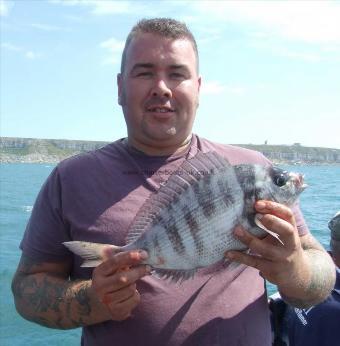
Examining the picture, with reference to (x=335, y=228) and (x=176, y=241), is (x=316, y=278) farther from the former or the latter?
(x=335, y=228)

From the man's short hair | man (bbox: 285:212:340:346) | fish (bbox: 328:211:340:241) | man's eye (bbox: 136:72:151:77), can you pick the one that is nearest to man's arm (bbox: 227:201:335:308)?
man's eye (bbox: 136:72:151:77)

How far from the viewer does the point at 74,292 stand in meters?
2.93

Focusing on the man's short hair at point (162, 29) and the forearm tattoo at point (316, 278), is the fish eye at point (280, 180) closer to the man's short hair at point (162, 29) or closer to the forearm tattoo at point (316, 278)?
the forearm tattoo at point (316, 278)

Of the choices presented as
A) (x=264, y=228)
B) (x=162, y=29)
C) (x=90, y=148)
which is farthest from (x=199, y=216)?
(x=90, y=148)

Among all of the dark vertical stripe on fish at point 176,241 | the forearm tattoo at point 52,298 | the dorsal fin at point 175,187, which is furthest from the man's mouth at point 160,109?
the forearm tattoo at point 52,298

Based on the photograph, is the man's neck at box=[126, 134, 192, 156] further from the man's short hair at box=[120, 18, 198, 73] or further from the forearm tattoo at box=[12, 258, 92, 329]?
the forearm tattoo at box=[12, 258, 92, 329]

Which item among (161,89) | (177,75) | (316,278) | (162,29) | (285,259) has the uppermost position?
(162,29)

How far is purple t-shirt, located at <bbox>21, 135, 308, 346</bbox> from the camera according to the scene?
291 centimetres

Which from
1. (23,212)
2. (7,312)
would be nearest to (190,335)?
(7,312)

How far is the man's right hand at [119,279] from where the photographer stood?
8.04 ft

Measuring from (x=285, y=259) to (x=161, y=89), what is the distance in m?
1.33

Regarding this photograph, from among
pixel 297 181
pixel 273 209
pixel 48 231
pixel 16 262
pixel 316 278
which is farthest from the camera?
pixel 16 262

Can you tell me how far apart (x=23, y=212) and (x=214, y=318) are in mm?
36186

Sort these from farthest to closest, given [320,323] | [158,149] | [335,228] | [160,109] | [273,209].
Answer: [335,228] < [320,323] < [158,149] < [160,109] < [273,209]
